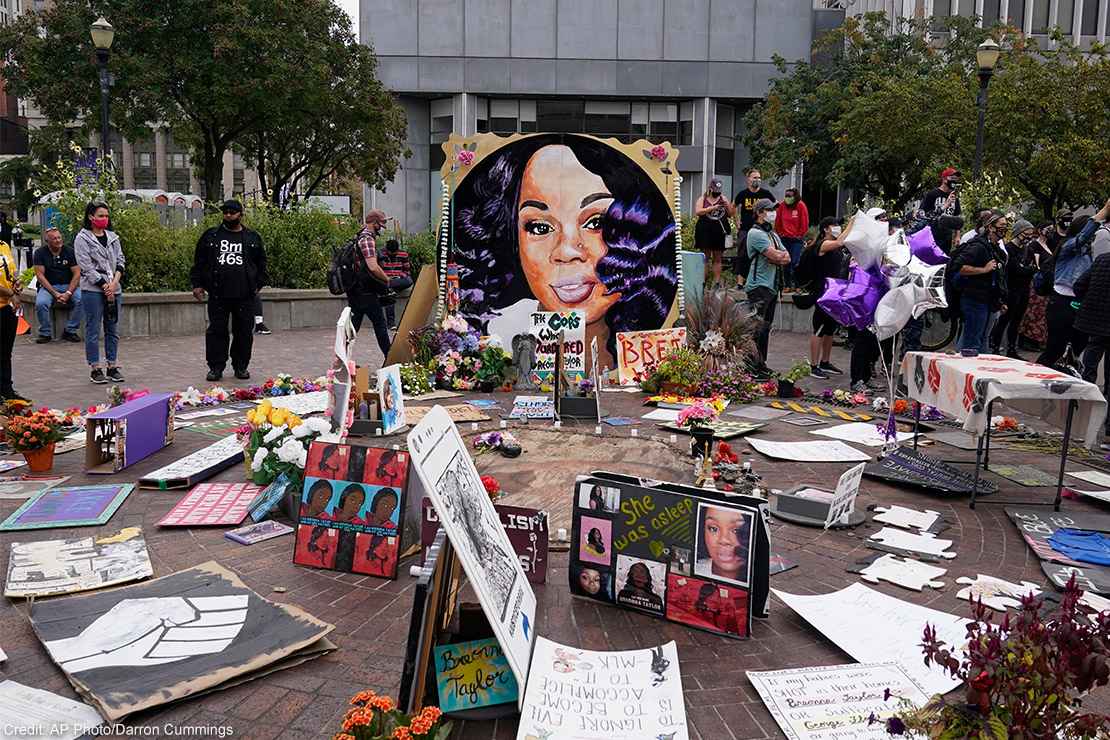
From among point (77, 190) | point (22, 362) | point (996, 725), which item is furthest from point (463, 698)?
point (77, 190)

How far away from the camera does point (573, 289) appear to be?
36.8ft

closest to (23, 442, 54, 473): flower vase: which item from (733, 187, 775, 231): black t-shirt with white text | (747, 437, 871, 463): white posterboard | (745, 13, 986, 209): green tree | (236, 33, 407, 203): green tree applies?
(747, 437, 871, 463): white posterboard

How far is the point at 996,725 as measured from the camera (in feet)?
7.83

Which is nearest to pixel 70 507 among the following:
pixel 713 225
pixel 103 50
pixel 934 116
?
pixel 713 225

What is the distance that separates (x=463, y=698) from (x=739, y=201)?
1272 centimetres

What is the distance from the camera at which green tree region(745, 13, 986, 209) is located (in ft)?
73.7

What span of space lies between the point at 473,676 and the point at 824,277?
344 inches

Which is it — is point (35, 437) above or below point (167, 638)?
A: above

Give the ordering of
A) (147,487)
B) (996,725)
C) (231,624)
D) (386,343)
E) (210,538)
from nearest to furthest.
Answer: (996,725) → (231,624) → (210,538) → (147,487) → (386,343)

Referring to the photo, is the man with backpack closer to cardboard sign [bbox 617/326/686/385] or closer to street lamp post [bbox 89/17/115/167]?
Result: cardboard sign [bbox 617/326/686/385]

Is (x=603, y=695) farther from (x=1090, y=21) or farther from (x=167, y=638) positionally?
(x=1090, y=21)

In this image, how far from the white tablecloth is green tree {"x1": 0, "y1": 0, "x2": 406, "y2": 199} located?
71.8 feet

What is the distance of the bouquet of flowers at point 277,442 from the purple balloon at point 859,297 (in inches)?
197

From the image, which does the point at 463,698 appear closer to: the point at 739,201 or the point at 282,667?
the point at 282,667
